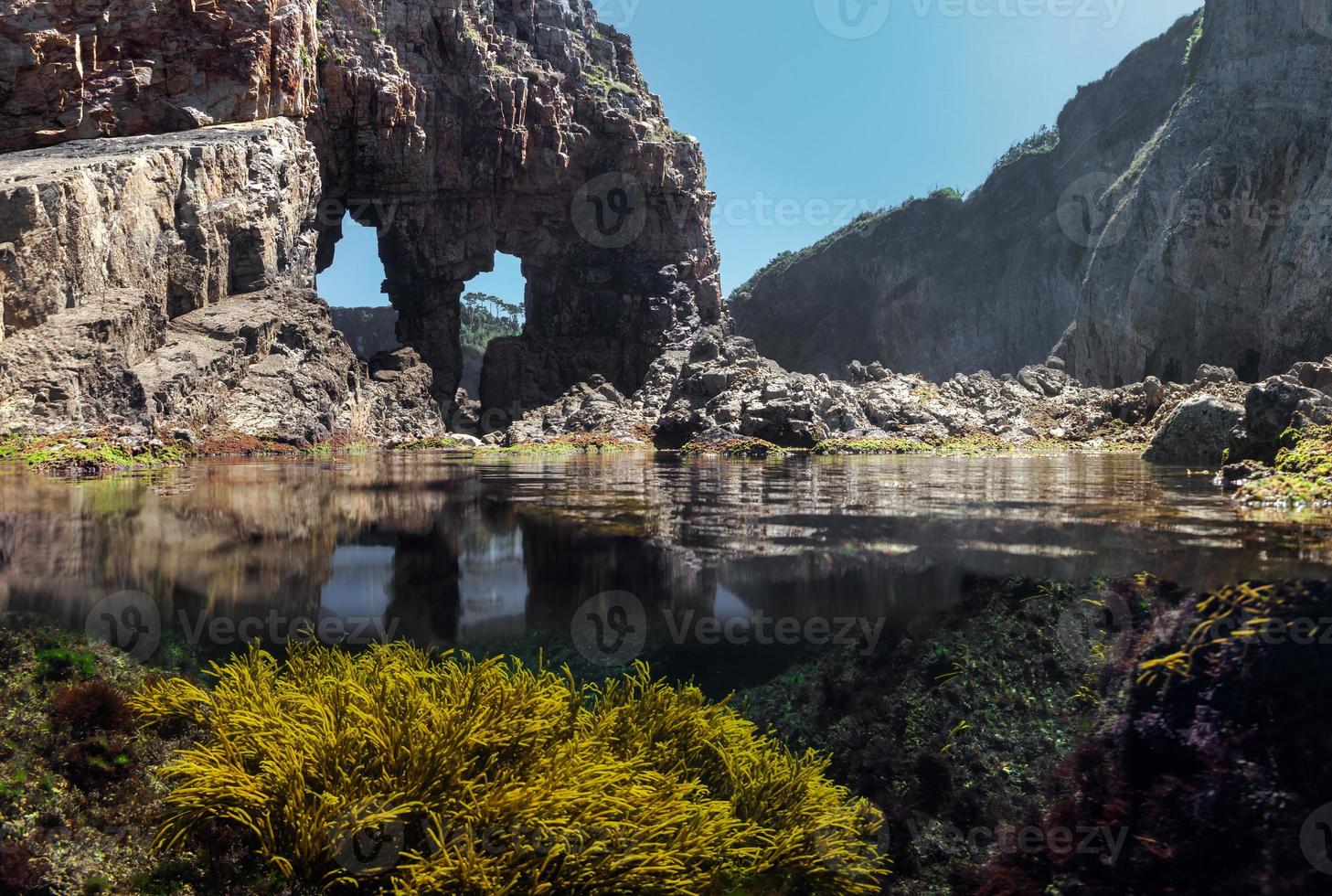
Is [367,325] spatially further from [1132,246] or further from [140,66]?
[1132,246]

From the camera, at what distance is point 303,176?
2998 centimetres

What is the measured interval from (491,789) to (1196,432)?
13904 millimetres

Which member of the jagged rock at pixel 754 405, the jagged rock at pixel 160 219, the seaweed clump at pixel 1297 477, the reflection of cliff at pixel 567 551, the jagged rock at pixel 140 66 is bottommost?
the reflection of cliff at pixel 567 551

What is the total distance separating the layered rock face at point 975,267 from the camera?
195 feet

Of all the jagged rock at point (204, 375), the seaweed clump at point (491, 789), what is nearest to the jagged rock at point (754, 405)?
the jagged rock at point (204, 375)

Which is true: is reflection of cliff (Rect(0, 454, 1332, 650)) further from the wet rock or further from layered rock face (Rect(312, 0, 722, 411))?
layered rock face (Rect(312, 0, 722, 411))

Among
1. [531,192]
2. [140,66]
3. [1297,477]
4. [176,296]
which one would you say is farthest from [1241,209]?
[140,66]

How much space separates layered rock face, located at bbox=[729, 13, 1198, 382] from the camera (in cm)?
5953

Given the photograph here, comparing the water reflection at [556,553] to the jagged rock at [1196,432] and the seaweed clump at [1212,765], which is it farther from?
the jagged rock at [1196,432]

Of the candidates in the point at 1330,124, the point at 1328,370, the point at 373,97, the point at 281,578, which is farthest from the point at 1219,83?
the point at 281,578

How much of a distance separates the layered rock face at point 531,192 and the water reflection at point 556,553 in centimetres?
3566

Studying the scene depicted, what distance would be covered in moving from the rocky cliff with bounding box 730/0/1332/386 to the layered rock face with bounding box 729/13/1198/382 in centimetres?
19

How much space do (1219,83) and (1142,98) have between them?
29.4 meters

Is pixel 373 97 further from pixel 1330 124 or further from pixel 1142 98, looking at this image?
pixel 1142 98
